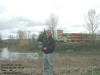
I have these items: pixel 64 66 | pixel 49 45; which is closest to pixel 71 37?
pixel 64 66

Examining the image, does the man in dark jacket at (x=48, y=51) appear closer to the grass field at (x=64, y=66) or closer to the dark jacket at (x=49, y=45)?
the dark jacket at (x=49, y=45)

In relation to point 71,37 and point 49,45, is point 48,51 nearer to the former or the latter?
point 49,45

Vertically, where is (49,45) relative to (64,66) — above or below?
above

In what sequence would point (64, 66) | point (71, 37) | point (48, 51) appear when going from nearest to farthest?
1. point (48, 51)
2. point (64, 66)
3. point (71, 37)

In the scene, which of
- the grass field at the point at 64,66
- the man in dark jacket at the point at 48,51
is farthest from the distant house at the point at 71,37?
the man in dark jacket at the point at 48,51

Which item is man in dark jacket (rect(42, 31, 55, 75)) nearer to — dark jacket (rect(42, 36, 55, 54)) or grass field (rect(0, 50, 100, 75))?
dark jacket (rect(42, 36, 55, 54))

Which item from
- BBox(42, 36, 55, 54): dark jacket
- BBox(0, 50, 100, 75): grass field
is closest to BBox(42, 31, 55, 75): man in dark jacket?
BBox(42, 36, 55, 54): dark jacket

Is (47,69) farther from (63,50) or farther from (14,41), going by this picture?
(14,41)

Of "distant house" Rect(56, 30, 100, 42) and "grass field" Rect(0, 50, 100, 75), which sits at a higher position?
"grass field" Rect(0, 50, 100, 75)

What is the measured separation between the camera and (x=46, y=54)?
18.4ft

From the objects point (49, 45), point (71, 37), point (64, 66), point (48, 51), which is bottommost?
point (71, 37)

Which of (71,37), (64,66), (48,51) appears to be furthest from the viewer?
(71,37)

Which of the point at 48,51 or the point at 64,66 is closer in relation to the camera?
the point at 48,51

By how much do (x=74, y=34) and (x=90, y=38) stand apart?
9.29 metres
